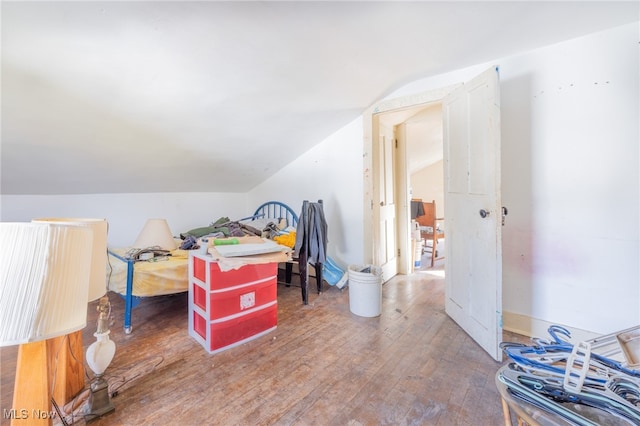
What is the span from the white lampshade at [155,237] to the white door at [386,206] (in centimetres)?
214

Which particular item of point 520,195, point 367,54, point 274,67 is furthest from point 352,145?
point 520,195

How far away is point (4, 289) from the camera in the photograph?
0.71 metres

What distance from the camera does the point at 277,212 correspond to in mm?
4109

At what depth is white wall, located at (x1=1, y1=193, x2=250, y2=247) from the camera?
9.20 feet

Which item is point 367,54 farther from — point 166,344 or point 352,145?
point 166,344

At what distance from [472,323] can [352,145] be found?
2170mm

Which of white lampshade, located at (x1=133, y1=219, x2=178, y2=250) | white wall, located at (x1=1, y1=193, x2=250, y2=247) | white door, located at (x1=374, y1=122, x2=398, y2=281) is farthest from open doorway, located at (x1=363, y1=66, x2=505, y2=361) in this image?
white wall, located at (x1=1, y1=193, x2=250, y2=247)

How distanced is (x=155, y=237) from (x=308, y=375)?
191cm

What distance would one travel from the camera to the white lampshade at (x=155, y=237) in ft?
8.20

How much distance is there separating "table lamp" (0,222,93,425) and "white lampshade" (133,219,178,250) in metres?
1.69

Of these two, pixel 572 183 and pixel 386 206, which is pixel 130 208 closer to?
pixel 386 206

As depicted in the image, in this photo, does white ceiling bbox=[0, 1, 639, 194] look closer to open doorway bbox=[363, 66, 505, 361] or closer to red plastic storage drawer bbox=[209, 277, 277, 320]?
open doorway bbox=[363, 66, 505, 361]

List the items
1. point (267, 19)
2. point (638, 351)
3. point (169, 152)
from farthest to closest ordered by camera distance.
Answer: point (169, 152) < point (267, 19) < point (638, 351)

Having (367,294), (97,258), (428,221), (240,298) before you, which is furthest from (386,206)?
(97,258)
